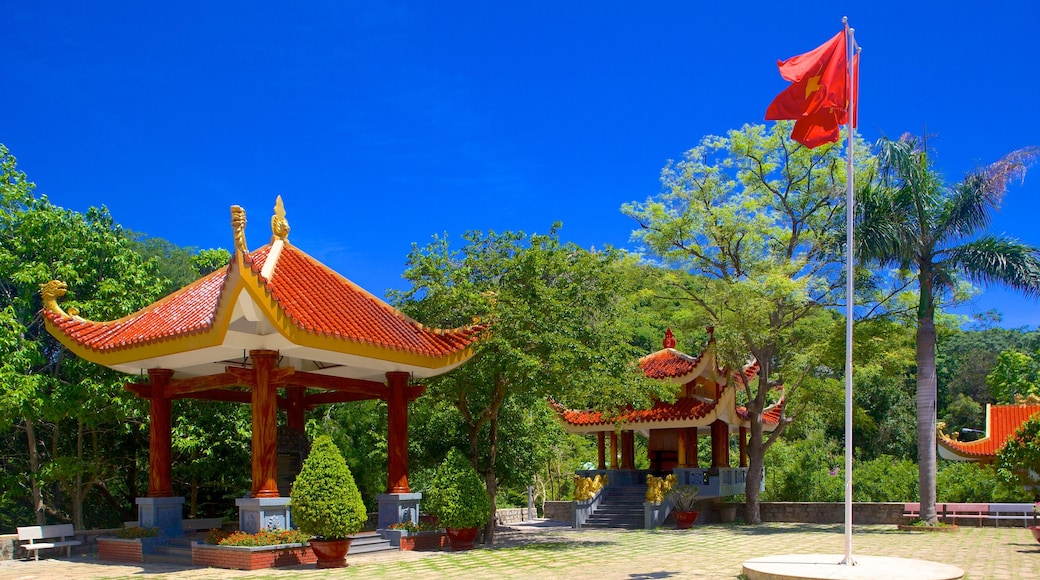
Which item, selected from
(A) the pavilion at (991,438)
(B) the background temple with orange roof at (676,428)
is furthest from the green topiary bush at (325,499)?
(A) the pavilion at (991,438)

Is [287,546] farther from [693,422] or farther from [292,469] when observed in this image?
[693,422]

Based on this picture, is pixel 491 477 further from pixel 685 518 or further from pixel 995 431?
pixel 995 431

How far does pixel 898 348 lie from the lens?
20188 mm

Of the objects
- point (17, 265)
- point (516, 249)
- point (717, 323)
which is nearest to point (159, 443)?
point (17, 265)

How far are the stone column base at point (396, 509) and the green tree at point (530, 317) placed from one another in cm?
188

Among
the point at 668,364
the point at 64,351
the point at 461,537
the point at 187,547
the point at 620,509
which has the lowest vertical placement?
the point at 620,509

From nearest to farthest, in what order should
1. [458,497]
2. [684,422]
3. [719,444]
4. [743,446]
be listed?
[458,497]
[684,422]
[719,444]
[743,446]

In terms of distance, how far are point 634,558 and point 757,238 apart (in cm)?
1022

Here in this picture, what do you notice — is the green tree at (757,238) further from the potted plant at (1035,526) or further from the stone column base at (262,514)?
the stone column base at (262,514)

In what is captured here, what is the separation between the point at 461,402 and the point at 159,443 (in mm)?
5067

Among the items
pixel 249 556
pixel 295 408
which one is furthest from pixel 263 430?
pixel 295 408

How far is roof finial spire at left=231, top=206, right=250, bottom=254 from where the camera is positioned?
Result: 38.1ft

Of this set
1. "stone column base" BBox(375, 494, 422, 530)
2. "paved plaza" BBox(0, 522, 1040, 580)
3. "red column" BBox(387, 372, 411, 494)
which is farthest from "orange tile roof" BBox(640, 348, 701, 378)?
"stone column base" BBox(375, 494, 422, 530)

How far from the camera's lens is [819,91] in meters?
10.5
